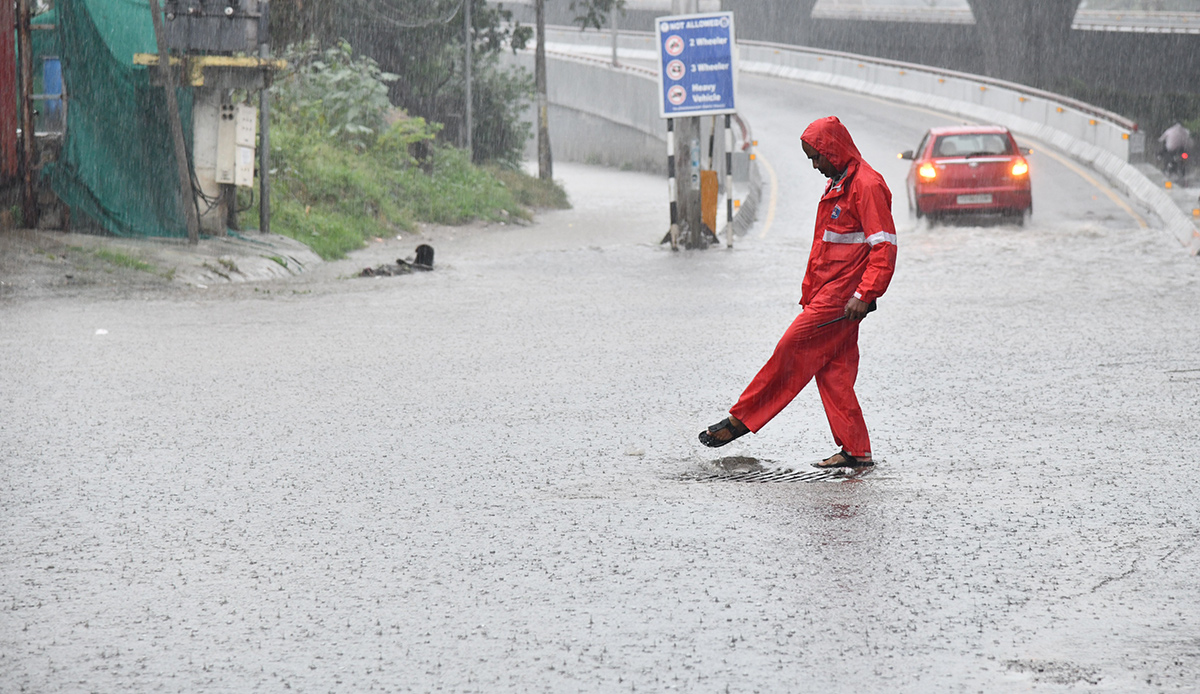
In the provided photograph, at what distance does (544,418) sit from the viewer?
8180mm

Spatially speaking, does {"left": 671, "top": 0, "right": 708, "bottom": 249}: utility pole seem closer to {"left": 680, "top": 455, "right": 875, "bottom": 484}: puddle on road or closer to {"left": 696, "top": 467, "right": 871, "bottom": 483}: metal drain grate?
{"left": 680, "top": 455, "right": 875, "bottom": 484}: puddle on road

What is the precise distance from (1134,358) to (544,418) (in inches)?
176

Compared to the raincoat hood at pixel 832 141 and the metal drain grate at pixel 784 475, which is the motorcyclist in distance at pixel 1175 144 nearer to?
the raincoat hood at pixel 832 141

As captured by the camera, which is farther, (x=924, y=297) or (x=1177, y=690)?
(x=924, y=297)

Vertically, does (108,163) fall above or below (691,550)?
above

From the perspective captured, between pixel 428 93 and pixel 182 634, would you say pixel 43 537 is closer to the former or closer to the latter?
pixel 182 634

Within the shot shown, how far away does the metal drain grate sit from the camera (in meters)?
6.60

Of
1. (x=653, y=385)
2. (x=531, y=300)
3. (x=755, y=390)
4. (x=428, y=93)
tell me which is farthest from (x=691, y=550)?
(x=428, y=93)

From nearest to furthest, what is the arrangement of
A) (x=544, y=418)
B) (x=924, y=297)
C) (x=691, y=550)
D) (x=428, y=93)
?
(x=691, y=550) < (x=544, y=418) < (x=924, y=297) < (x=428, y=93)

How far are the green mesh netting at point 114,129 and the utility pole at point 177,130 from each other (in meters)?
0.22

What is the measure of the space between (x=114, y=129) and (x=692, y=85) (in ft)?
28.0

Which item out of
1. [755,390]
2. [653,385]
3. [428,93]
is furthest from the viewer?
[428,93]

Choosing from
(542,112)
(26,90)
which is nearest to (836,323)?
(26,90)

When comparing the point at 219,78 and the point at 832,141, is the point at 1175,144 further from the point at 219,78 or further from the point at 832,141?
the point at 832,141
